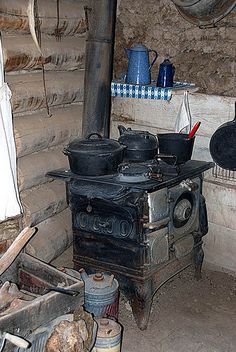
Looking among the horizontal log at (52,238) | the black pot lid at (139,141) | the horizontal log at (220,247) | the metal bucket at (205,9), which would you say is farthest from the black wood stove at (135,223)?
the metal bucket at (205,9)

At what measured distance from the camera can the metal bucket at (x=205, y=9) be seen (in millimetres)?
4348

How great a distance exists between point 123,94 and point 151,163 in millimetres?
941

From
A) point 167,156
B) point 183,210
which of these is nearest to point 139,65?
point 167,156

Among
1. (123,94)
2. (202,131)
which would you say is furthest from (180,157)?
(123,94)

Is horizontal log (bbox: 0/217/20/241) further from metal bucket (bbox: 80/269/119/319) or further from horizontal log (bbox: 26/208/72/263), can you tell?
metal bucket (bbox: 80/269/119/319)

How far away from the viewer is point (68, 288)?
321 cm

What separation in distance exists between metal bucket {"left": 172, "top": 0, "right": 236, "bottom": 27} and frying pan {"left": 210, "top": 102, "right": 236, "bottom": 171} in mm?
878

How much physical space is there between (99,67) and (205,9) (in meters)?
1.03

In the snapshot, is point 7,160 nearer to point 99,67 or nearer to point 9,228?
point 9,228

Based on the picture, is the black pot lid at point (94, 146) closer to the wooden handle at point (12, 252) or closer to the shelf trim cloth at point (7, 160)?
the shelf trim cloth at point (7, 160)

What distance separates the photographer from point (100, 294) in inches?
147

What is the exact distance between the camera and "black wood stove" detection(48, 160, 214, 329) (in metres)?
3.91

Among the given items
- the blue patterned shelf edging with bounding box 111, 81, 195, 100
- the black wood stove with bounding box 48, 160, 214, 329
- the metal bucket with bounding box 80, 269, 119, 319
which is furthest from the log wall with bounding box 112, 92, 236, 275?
the metal bucket with bounding box 80, 269, 119, 319

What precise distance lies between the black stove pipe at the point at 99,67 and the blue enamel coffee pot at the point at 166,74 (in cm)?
46
